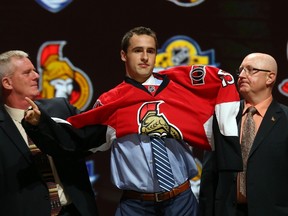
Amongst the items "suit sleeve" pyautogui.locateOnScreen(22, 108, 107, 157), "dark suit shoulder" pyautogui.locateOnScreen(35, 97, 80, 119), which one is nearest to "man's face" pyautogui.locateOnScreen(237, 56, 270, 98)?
"suit sleeve" pyautogui.locateOnScreen(22, 108, 107, 157)

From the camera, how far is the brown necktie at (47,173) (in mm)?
2596

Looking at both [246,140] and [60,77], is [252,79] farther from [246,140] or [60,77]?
[60,77]

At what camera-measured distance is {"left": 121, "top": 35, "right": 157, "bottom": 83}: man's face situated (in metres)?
2.46

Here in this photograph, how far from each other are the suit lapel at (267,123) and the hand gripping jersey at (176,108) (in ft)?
0.50

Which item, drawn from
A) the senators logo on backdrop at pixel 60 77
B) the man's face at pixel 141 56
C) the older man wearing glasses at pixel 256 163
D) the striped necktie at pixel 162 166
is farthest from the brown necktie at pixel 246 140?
the senators logo on backdrop at pixel 60 77

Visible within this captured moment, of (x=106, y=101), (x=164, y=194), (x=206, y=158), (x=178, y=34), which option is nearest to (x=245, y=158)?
(x=206, y=158)

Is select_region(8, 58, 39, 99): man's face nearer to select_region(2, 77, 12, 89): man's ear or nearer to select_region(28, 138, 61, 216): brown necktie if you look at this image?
select_region(2, 77, 12, 89): man's ear

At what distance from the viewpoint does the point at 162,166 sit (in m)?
2.39

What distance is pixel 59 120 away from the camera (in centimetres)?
254

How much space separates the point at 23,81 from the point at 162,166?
2.50 ft

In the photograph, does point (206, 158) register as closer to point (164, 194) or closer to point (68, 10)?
point (164, 194)

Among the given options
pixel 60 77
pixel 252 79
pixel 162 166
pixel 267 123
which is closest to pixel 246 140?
pixel 267 123

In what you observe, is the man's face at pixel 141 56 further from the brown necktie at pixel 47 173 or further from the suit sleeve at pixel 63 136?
the brown necktie at pixel 47 173

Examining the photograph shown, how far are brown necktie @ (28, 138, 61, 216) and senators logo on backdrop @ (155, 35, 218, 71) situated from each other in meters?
1.21
